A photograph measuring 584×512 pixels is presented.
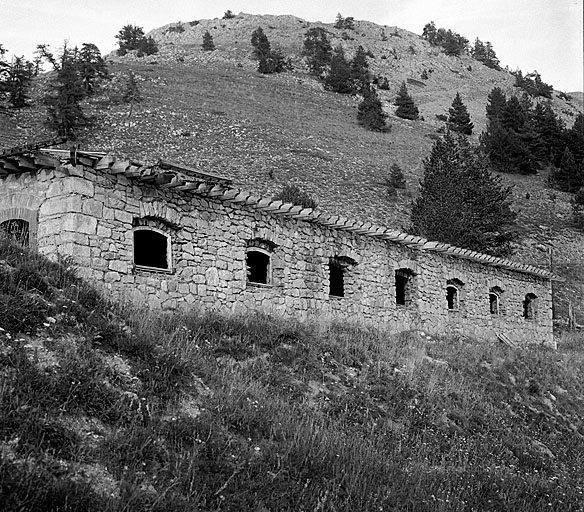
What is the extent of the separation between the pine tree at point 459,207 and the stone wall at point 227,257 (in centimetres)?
435

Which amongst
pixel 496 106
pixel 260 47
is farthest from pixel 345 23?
pixel 496 106

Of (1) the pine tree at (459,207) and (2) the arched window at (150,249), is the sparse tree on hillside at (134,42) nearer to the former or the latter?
(1) the pine tree at (459,207)

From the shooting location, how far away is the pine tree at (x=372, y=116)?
158ft

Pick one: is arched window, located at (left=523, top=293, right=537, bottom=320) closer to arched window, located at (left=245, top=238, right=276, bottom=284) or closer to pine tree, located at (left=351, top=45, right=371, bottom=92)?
arched window, located at (left=245, top=238, right=276, bottom=284)

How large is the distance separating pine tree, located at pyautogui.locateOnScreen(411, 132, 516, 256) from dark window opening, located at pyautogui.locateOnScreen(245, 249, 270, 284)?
443 inches

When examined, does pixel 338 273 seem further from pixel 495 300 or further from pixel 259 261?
pixel 495 300

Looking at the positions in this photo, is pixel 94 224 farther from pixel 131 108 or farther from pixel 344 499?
pixel 131 108

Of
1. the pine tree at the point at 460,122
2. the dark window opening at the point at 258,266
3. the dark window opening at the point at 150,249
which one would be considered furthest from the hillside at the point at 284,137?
the dark window opening at the point at 150,249

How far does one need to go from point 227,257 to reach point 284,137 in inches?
1145

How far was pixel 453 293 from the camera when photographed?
61.9 ft

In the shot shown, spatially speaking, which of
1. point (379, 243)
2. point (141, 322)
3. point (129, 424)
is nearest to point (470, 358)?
point (379, 243)

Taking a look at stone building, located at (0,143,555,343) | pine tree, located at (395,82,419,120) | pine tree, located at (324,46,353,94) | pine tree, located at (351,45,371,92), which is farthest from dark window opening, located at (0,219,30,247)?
pine tree, located at (351,45,371,92)

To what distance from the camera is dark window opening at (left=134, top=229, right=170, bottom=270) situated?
12.0m

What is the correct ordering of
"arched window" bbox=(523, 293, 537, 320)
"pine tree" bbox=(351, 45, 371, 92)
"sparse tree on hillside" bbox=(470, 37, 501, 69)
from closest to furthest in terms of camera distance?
1. "arched window" bbox=(523, 293, 537, 320)
2. "pine tree" bbox=(351, 45, 371, 92)
3. "sparse tree on hillside" bbox=(470, 37, 501, 69)
